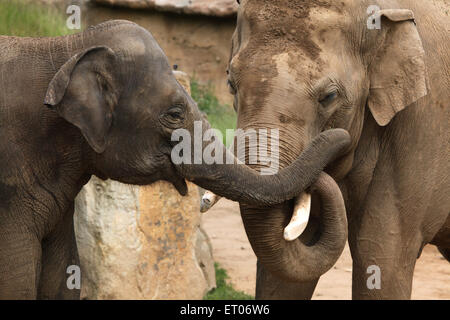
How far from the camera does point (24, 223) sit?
406 centimetres

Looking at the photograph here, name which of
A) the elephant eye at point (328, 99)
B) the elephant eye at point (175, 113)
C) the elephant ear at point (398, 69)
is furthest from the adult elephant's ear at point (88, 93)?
the elephant ear at point (398, 69)

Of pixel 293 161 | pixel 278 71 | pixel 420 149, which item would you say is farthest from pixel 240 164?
pixel 420 149

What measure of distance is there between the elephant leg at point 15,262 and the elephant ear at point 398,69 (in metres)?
1.74

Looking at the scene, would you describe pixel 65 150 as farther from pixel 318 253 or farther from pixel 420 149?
pixel 420 149

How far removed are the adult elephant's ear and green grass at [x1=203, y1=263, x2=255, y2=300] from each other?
415 centimetres

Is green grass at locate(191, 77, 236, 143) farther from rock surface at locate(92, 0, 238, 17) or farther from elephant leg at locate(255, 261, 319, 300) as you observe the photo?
elephant leg at locate(255, 261, 319, 300)

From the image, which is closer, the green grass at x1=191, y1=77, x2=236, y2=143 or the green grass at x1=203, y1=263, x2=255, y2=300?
the green grass at x1=203, y1=263, x2=255, y2=300

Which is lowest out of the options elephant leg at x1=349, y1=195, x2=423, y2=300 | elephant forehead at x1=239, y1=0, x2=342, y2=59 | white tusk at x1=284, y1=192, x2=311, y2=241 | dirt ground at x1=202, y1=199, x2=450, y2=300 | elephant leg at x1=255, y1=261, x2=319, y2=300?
dirt ground at x1=202, y1=199, x2=450, y2=300

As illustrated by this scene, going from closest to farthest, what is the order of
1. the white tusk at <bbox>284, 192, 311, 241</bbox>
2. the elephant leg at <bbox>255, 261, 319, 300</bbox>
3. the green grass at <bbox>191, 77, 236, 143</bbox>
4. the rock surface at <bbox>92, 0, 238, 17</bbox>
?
1. the white tusk at <bbox>284, 192, 311, 241</bbox>
2. the elephant leg at <bbox>255, 261, 319, 300</bbox>
3. the green grass at <bbox>191, 77, 236, 143</bbox>
4. the rock surface at <bbox>92, 0, 238, 17</bbox>

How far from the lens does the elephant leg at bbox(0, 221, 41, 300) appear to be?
4016 millimetres

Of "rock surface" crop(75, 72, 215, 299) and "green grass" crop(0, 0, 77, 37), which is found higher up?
"green grass" crop(0, 0, 77, 37)

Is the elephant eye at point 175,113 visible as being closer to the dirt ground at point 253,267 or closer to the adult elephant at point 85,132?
the adult elephant at point 85,132

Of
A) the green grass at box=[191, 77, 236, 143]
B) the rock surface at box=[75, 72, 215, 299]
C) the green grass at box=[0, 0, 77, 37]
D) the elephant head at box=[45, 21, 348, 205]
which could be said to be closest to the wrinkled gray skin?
the elephant head at box=[45, 21, 348, 205]

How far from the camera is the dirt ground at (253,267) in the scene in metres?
8.53
